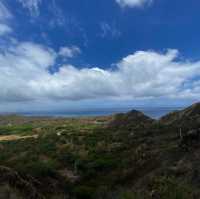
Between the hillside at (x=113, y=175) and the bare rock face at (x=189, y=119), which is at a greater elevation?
the bare rock face at (x=189, y=119)

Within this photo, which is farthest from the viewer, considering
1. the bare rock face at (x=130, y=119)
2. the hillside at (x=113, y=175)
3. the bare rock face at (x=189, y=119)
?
the bare rock face at (x=130, y=119)

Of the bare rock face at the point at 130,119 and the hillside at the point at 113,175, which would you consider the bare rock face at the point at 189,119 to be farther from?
the bare rock face at the point at 130,119

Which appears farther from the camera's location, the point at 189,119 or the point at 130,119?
the point at 130,119

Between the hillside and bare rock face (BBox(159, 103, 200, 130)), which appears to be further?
bare rock face (BBox(159, 103, 200, 130))

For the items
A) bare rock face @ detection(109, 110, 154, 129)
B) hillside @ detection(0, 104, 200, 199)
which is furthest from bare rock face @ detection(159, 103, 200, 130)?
bare rock face @ detection(109, 110, 154, 129)

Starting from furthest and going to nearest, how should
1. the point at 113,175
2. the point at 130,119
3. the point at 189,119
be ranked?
1. the point at 130,119
2. the point at 189,119
3. the point at 113,175

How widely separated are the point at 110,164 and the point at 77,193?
24.6ft

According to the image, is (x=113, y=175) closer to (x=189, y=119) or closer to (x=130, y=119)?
(x=189, y=119)

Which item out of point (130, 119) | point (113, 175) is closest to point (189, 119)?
point (113, 175)

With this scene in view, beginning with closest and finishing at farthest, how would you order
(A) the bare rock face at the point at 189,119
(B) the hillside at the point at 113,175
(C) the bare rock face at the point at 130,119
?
1. (B) the hillside at the point at 113,175
2. (A) the bare rock face at the point at 189,119
3. (C) the bare rock face at the point at 130,119

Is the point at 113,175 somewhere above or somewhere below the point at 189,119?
below

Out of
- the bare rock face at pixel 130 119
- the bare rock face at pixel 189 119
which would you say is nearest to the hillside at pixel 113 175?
the bare rock face at pixel 189 119

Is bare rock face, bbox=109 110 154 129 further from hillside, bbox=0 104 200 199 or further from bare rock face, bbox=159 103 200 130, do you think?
hillside, bbox=0 104 200 199

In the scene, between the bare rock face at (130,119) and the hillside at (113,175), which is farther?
the bare rock face at (130,119)
